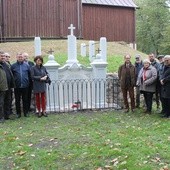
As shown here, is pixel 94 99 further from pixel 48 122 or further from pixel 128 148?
pixel 128 148

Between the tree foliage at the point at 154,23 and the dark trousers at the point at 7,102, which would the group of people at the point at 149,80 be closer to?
the dark trousers at the point at 7,102

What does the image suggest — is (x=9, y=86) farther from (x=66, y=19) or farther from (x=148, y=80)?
(x=66, y=19)

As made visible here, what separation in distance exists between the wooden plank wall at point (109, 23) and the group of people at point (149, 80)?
19.4 metres

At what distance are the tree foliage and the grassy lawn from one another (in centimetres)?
3760

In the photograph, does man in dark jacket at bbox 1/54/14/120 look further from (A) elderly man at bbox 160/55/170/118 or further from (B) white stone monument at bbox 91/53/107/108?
(A) elderly man at bbox 160/55/170/118

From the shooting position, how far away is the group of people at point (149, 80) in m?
10.5

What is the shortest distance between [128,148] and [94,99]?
5.59 m

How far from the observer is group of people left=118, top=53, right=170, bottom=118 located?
10484mm

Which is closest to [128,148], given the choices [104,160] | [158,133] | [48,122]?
[104,160]

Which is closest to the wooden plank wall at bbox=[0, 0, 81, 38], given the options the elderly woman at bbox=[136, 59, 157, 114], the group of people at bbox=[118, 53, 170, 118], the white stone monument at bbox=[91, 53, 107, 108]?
the white stone monument at bbox=[91, 53, 107, 108]

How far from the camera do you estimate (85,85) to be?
12773mm

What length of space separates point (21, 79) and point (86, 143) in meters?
3.84

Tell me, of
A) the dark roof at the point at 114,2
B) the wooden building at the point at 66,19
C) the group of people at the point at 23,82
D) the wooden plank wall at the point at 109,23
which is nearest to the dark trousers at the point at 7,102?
the group of people at the point at 23,82

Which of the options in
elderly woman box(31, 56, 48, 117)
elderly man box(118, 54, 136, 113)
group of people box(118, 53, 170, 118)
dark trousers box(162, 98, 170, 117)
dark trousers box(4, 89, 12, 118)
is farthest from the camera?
elderly man box(118, 54, 136, 113)
